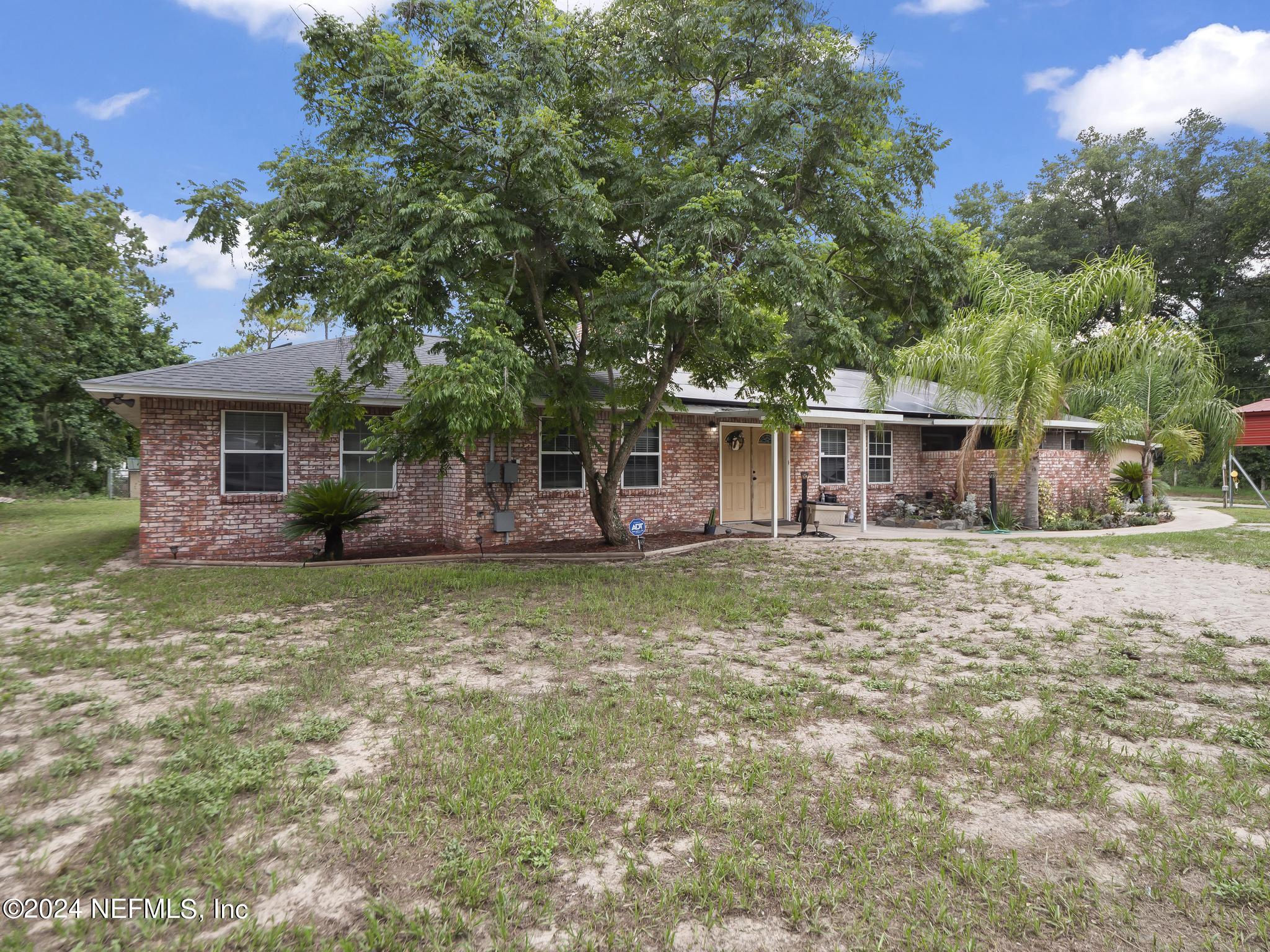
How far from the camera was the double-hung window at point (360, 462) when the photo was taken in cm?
1119

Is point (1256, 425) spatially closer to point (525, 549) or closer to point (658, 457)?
point (658, 457)

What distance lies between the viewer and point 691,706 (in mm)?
4223

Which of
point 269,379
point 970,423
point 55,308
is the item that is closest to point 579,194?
point 269,379

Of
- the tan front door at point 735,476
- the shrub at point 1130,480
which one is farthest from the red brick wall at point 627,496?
the shrub at point 1130,480

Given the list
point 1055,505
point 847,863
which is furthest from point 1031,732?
point 1055,505

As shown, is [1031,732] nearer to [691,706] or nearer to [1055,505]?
[691,706]

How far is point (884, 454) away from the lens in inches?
646

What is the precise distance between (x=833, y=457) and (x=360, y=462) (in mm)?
10266

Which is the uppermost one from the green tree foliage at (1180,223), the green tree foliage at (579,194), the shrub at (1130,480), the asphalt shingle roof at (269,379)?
the green tree foliage at (1180,223)

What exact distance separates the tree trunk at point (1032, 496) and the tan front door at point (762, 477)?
213 inches

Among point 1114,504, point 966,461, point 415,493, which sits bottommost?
point 1114,504

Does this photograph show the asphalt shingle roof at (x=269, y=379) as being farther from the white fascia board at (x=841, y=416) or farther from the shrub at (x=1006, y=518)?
the shrub at (x=1006, y=518)

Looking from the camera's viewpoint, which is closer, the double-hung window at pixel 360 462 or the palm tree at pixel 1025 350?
the double-hung window at pixel 360 462

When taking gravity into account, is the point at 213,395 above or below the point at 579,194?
below
